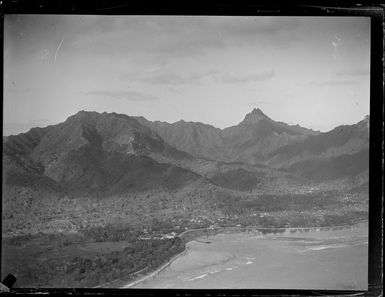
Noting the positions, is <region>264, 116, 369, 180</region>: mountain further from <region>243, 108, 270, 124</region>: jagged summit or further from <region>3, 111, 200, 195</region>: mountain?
<region>3, 111, 200, 195</region>: mountain

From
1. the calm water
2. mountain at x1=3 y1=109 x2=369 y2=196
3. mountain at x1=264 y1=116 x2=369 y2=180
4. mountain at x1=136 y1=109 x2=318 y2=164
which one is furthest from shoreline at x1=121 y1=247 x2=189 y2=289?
mountain at x1=264 y1=116 x2=369 y2=180

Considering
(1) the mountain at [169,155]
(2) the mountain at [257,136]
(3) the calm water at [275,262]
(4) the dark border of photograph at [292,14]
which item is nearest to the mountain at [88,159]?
(1) the mountain at [169,155]

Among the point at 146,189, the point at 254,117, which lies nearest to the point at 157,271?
the point at 146,189

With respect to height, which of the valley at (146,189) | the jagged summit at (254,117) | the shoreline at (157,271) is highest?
the jagged summit at (254,117)

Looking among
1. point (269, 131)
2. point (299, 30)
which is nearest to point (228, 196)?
point (269, 131)

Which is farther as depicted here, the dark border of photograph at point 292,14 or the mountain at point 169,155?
the mountain at point 169,155

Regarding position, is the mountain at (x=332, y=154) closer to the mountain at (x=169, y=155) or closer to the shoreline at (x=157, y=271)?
the mountain at (x=169, y=155)

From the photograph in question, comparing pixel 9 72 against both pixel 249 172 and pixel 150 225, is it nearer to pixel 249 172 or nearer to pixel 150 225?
pixel 150 225
